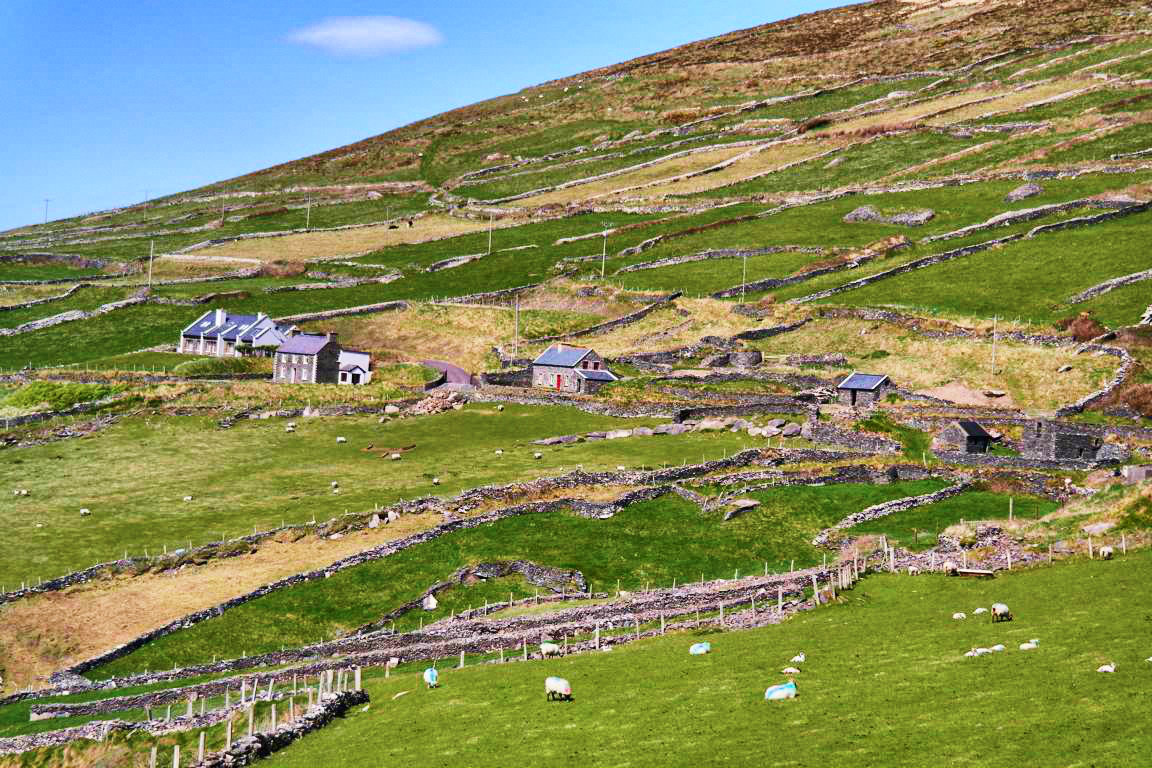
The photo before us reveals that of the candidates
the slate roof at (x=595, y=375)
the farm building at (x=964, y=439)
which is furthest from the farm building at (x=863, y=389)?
the slate roof at (x=595, y=375)

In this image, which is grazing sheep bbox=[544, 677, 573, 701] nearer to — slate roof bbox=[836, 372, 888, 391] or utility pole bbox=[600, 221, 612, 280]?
slate roof bbox=[836, 372, 888, 391]

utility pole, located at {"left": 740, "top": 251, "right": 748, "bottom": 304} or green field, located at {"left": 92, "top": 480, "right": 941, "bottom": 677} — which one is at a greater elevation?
utility pole, located at {"left": 740, "top": 251, "right": 748, "bottom": 304}

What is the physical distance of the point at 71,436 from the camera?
88.8 metres

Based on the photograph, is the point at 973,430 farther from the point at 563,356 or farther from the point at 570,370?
the point at 563,356

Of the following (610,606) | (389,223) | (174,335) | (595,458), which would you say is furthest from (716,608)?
(389,223)

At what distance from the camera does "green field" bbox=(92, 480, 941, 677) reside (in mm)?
52594

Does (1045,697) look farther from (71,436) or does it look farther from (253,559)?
(71,436)

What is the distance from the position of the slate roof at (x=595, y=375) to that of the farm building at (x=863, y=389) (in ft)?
61.2

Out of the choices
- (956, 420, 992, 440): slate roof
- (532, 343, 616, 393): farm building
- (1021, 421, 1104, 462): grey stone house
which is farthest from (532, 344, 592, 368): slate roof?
(1021, 421, 1104, 462): grey stone house

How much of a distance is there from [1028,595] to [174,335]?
102490 mm

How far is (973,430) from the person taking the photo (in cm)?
7481

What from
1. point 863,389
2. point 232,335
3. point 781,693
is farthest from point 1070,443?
point 232,335

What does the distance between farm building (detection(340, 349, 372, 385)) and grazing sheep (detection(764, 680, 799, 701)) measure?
80.6m

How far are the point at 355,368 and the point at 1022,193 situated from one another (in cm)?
7553
